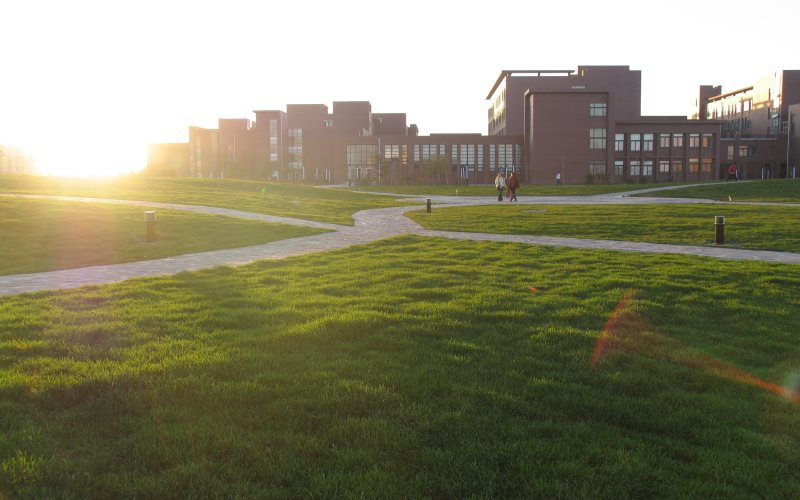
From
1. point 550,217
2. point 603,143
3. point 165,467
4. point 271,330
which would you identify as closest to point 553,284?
point 271,330

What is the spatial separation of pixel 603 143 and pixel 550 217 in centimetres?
7052

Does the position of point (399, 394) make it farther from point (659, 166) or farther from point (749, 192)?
point (659, 166)

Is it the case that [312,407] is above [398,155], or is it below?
below

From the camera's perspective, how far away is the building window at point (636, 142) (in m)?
92.7

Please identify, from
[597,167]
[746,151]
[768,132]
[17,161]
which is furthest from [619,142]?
[17,161]

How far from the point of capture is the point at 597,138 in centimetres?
9012

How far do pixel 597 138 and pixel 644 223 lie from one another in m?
72.6

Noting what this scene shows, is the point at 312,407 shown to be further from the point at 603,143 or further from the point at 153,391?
the point at 603,143

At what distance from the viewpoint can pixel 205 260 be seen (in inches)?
536

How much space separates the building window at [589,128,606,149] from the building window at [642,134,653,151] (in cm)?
755

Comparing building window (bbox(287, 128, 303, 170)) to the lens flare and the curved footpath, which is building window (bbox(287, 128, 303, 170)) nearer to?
the curved footpath

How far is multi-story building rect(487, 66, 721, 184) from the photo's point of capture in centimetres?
8906

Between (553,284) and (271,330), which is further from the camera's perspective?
(553,284)

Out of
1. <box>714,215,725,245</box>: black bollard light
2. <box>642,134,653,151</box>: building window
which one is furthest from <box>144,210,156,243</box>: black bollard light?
<box>642,134,653,151</box>: building window
